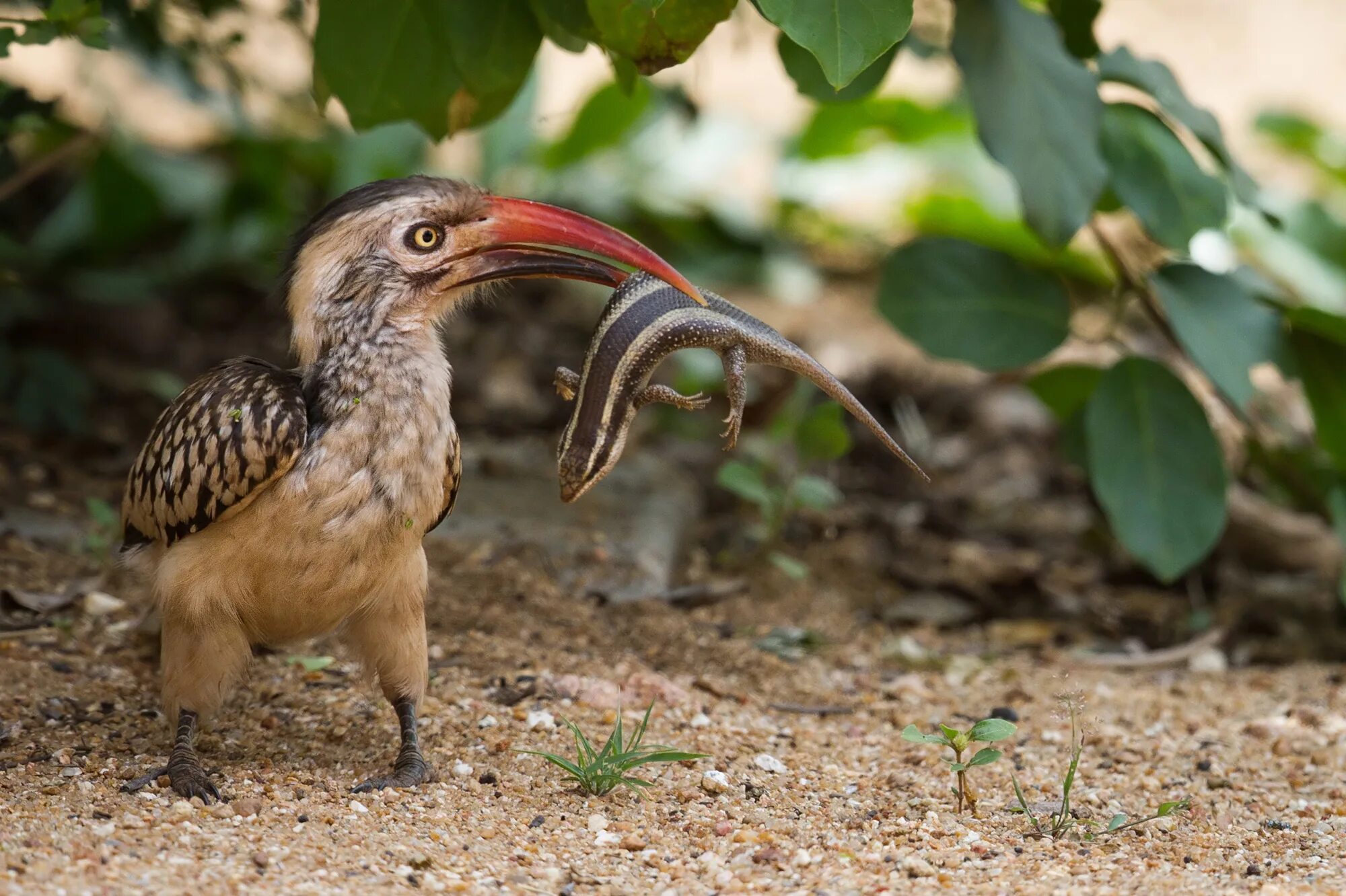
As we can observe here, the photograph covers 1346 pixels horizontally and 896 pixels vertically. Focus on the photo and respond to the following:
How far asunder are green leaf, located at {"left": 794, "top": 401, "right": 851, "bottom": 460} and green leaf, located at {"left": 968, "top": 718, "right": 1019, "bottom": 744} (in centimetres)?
172

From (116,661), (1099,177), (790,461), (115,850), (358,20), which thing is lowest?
(790,461)

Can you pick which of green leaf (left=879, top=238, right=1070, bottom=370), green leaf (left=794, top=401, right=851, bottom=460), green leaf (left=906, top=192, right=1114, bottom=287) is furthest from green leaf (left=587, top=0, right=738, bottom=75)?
green leaf (left=906, top=192, right=1114, bottom=287)

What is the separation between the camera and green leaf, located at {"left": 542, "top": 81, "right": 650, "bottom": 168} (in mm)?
7043

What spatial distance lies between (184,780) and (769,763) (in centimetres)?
136

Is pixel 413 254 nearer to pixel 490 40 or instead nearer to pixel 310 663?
pixel 490 40

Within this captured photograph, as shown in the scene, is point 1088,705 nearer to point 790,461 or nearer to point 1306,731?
point 1306,731

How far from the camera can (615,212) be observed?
742cm

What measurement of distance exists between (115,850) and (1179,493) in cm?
316

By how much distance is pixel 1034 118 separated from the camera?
4.09 metres

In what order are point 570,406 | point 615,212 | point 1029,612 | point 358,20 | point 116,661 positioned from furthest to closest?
1. point 615,212
2. point 570,406
3. point 1029,612
4. point 116,661
5. point 358,20

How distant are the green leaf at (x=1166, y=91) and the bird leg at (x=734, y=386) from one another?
1.70 metres

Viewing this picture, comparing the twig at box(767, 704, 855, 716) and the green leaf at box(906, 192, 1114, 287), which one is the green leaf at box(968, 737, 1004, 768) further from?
the green leaf at box(906, 192, 1114, 287)

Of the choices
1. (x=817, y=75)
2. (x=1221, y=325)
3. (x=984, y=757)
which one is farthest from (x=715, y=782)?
(x=1221, y=325)

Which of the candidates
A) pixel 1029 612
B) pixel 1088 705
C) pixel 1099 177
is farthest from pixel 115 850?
pixel 1029 612
